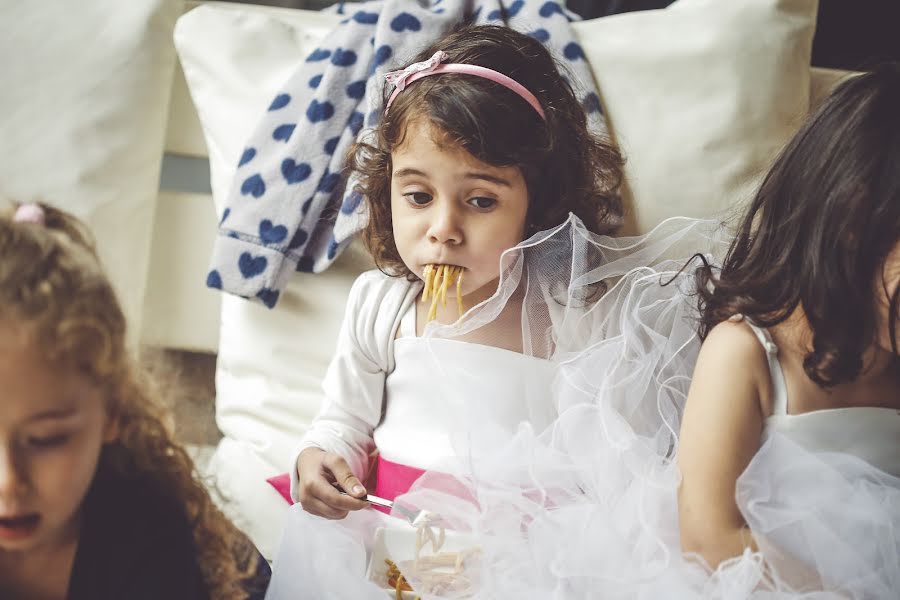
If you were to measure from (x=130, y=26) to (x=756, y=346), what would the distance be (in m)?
1.16

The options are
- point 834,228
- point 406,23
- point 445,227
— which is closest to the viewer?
point 834,228

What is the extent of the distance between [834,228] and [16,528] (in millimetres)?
866

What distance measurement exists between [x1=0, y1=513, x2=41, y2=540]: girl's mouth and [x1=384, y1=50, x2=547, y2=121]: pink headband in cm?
71

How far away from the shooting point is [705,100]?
133cm

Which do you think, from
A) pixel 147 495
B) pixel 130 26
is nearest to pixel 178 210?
pixel 130 26

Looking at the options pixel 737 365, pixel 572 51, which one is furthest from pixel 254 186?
pixel 737 365

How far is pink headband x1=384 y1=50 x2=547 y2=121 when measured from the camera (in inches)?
45.6

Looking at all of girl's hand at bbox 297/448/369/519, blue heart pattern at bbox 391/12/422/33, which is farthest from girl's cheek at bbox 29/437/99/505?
blue heart pattern at bbox 391/12/422/33

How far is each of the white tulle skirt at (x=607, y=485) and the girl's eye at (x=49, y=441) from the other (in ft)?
1.12

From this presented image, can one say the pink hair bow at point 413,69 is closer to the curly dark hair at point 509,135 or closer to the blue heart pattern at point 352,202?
the curly dark hair at point 509,135

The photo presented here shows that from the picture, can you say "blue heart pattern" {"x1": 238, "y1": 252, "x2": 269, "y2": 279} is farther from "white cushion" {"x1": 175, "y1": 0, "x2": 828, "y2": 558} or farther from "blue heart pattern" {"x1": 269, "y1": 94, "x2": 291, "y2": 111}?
"blue heart pattern" {"x1": 269, "y1": 94, "x2": 291, "y2": 111}

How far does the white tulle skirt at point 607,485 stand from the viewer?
0.87m

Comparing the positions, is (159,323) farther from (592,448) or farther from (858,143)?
(858,143)

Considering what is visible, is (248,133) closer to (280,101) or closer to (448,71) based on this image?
(280,101)
